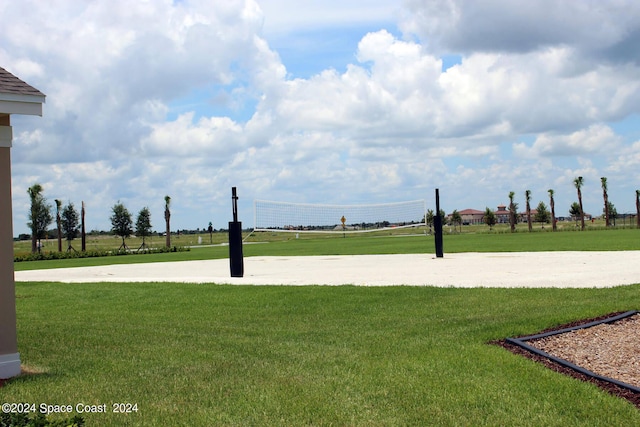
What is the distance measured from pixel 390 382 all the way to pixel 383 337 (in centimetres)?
210

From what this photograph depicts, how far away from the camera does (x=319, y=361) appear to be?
21.8ft

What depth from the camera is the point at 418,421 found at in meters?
4.80

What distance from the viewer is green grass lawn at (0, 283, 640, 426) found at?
503 cm

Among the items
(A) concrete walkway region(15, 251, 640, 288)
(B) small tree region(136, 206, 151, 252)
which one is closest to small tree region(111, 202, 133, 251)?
(B) small tree region(136, 206, 151, 252)

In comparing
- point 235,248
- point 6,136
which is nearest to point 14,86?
point 6,136

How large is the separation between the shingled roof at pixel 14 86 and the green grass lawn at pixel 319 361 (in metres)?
2.67

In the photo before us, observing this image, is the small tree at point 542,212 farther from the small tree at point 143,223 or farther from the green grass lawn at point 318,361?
the green grass lawn at point 318,361

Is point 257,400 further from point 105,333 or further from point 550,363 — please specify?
point 105,333

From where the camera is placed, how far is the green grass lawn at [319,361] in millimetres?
5031

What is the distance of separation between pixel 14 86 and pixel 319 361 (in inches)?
157

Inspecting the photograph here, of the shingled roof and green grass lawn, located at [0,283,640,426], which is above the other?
the shingled roof

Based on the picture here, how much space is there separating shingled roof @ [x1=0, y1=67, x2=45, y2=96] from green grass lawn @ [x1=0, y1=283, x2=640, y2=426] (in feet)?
8.77

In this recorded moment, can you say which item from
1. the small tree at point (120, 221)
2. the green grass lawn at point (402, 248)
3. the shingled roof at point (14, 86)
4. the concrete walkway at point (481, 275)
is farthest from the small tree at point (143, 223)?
the shingled roof at point (14, 86)

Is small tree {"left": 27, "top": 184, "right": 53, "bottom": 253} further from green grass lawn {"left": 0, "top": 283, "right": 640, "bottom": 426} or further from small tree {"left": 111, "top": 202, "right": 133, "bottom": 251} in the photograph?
green grass lawn {"left": 0, "top": 283, "right": 640, "bottom": 426}
